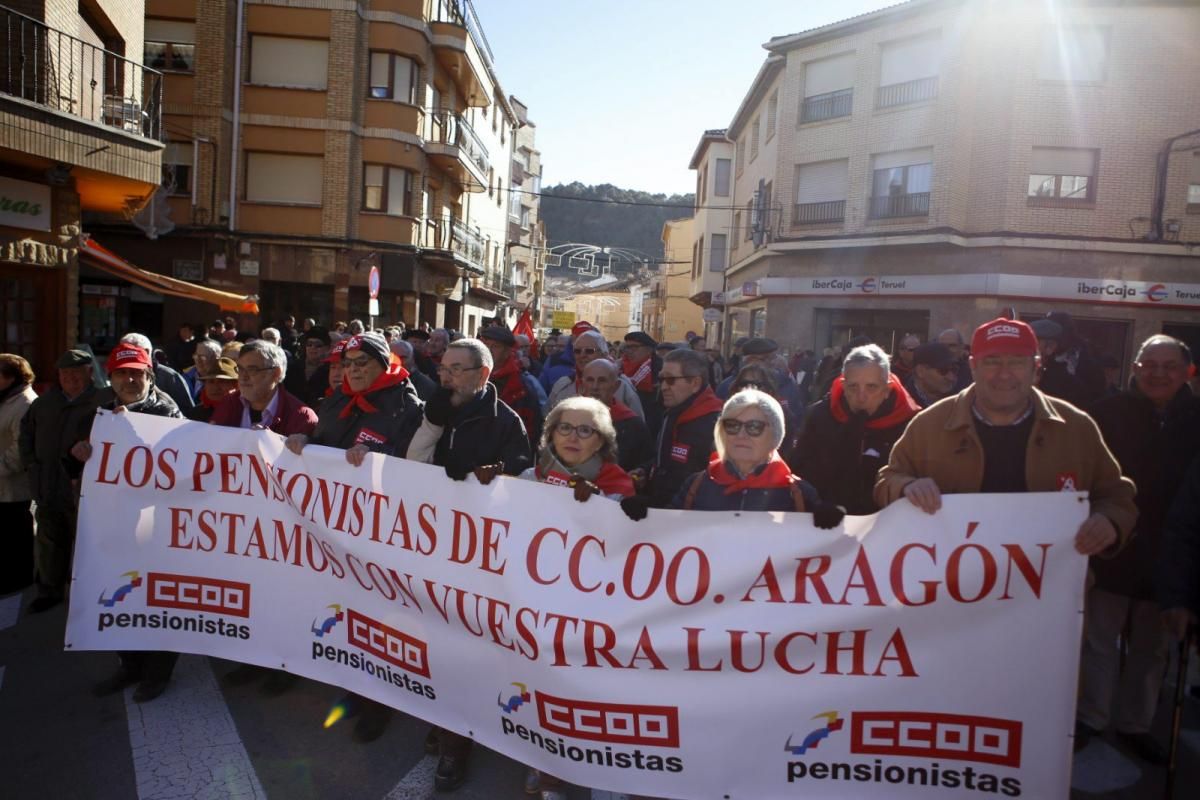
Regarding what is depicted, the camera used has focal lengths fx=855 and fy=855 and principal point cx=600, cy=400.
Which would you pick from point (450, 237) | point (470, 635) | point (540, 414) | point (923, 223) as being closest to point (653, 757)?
point (470, 635)

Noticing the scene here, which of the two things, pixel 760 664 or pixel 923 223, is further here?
pixel 923 223

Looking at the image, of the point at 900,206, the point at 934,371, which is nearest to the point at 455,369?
the point at 934,371

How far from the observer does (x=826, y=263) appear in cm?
2444

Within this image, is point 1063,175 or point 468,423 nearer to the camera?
point 468,423

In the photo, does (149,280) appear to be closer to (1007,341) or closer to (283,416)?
(283,416)

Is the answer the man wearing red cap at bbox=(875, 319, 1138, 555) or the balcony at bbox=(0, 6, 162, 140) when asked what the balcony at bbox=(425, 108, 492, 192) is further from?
the man wearing red cap at bbox=(875, 319, 1138, 555)

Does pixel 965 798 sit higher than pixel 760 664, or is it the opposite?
pixel 760 664

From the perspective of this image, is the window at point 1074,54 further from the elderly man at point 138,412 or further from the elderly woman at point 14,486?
the elderly woman at point 14,486

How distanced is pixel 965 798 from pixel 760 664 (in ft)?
2.76

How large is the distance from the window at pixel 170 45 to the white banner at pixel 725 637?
22678mm

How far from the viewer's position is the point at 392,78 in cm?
2408

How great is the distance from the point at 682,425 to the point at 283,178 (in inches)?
840

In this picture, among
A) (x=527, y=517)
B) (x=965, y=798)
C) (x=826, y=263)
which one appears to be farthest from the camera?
(x=826, y=263)

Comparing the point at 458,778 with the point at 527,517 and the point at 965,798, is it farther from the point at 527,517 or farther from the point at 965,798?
the point at 965,798
